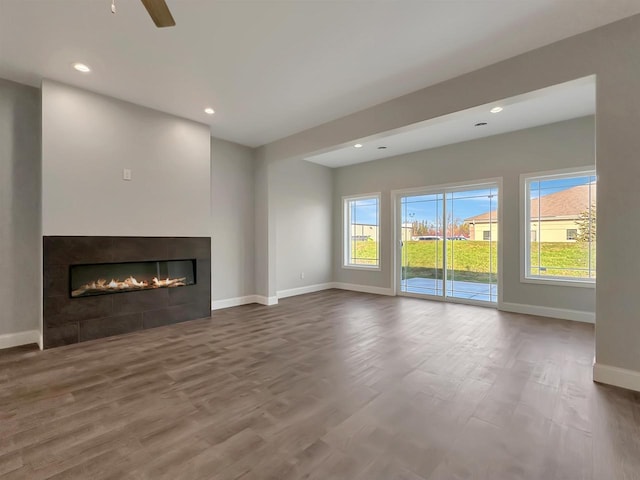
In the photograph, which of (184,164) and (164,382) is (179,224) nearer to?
(184,164)

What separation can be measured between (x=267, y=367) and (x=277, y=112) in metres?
3.32

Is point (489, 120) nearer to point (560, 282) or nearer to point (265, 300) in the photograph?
point (560, 282)

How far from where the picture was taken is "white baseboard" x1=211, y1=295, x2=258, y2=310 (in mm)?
5213

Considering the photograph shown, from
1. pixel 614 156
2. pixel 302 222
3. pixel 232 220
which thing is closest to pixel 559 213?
pixel 614 156

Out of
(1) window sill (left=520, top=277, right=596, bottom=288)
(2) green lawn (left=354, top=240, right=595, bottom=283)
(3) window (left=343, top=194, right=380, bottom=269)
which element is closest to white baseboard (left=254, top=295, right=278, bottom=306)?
(3) window (left=343, top=194, right=380, bottom=269)

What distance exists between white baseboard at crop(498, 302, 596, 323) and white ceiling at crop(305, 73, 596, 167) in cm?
293

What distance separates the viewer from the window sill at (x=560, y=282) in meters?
4.43

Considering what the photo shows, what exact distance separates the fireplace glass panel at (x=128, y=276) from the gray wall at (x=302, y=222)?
2.07 meters

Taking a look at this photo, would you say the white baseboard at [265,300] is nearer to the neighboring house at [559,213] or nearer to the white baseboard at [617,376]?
the white baseboard at [617,376]

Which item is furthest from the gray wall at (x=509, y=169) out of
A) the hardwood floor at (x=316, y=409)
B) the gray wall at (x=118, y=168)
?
the gray wall at (x=118, y=168)

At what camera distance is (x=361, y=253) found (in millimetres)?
7207

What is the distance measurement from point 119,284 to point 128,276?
0.48ft

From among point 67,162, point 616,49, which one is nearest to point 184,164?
point 67,162

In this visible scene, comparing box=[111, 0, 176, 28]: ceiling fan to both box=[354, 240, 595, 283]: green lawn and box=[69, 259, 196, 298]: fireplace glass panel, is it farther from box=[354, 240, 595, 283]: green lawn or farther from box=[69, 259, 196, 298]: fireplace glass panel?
box=[354, 240, 595, 283]: green lawn
